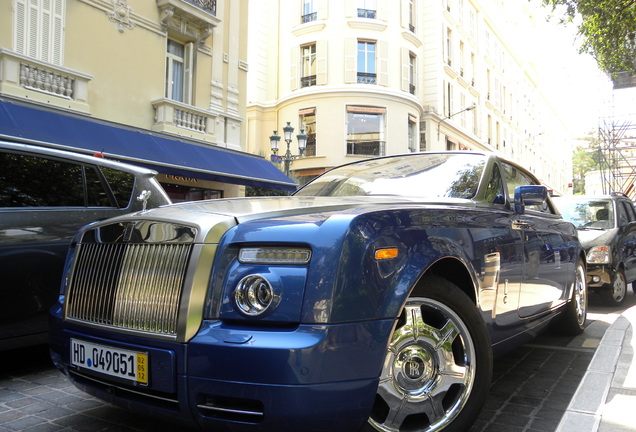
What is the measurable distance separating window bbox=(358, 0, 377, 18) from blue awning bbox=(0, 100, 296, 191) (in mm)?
13755

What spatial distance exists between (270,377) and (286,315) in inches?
9.0

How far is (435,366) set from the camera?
2338 millimetres

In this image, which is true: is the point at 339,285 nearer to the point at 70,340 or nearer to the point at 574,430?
the point at 70,340

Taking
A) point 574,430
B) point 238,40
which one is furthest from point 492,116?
point 574,430

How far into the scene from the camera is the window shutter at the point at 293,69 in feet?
84.8

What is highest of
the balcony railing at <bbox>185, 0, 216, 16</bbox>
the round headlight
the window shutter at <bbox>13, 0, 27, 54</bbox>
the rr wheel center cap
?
the balcony railing at <bbox>185, 0, 216, 16</bbox>

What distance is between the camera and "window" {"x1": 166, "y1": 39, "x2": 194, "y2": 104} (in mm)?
13703

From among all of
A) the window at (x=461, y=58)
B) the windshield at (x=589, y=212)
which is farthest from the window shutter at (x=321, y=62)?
the windshield at (x=589, y=212)

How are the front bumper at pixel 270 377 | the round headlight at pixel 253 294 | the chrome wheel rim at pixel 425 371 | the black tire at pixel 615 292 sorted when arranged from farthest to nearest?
the black tire at pixel 615 292, the chrome wheel rim at pixel 425 371, the round headlight at pixel 253 294, the front bumper at pixel 270 377

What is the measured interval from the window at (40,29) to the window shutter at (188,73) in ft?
12.3

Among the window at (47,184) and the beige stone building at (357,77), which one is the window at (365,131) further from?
the window at (47,184)

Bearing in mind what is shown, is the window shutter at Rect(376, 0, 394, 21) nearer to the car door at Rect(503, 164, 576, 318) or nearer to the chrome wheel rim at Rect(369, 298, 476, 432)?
the car door at Rect(503, 164, 576, 318)

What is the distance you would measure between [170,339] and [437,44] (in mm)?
29614


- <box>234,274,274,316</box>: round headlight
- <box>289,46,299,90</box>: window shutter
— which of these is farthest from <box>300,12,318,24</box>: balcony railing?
<box>234,274,274,316</box>: round headlight
